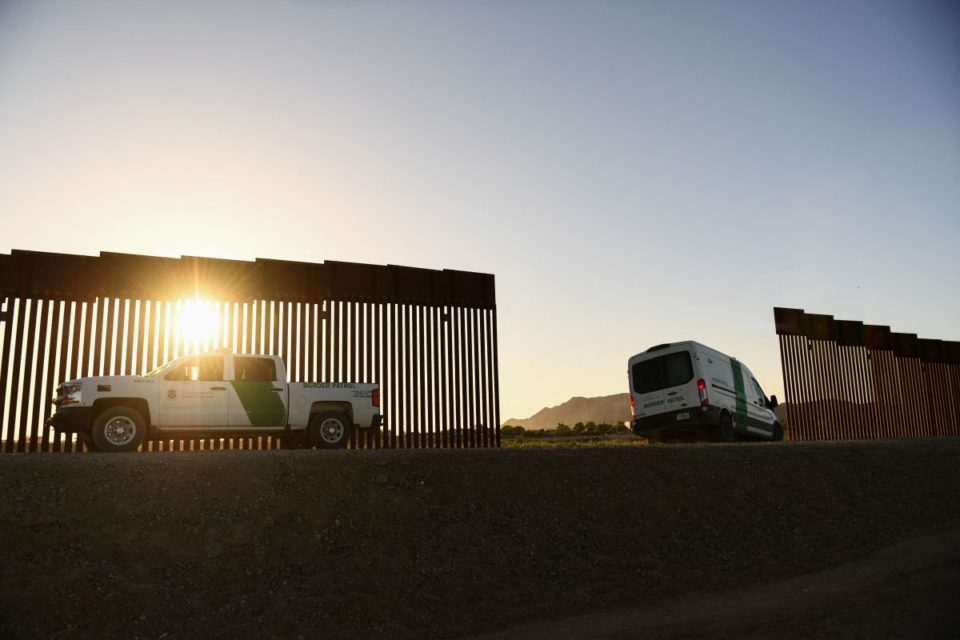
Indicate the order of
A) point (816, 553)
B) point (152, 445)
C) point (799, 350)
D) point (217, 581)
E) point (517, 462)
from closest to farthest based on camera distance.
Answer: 1. point (217, 581)
2. point (816, 553)
3. point (517, 462)
4. point (152, 445)
5. point (799, 350)

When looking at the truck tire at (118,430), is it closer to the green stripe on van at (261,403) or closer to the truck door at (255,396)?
the truck door at (255,396)

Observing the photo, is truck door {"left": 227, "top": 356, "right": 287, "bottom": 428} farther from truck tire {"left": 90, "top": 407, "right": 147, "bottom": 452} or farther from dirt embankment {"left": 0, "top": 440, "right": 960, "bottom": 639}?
dirt embankment {"left": 0, "top": 440, "right": 960, "bottom": 639}

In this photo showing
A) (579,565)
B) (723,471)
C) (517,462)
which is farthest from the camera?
(723,471)

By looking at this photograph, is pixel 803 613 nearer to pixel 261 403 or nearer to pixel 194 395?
pixel 261 403

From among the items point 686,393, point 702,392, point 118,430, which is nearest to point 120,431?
point 118,430

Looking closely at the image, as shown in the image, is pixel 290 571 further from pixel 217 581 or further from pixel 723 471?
pixel 723 471

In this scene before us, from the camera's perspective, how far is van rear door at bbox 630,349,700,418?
17997 millimetres

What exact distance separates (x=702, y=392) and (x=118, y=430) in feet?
39.3

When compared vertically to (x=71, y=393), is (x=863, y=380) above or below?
above

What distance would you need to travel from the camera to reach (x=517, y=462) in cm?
1260

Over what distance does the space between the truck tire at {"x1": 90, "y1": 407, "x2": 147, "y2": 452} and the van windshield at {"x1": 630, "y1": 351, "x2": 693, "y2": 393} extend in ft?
36.4

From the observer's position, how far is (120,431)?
1337cm

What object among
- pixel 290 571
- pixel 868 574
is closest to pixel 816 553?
pixel 868 574

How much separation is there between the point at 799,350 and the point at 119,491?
898 inches
